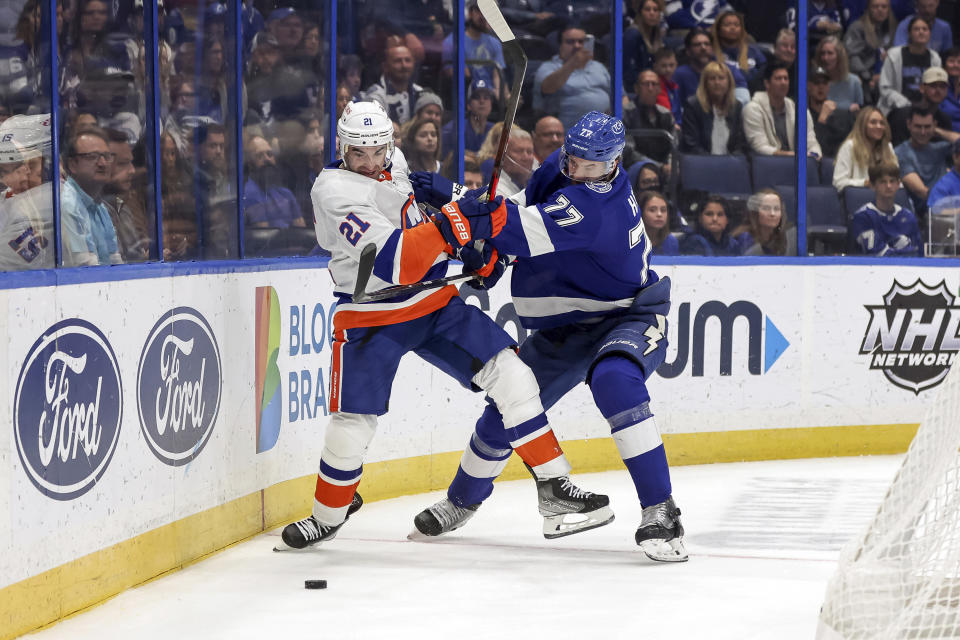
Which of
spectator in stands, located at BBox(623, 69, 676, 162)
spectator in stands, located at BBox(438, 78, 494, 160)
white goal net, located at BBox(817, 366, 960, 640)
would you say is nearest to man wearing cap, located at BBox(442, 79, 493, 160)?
spectator in stands, located at BBox(438, 78, 494, 160)

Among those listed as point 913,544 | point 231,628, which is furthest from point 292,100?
point 913,544

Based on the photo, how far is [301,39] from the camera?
4.57m

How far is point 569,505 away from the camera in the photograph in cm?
359

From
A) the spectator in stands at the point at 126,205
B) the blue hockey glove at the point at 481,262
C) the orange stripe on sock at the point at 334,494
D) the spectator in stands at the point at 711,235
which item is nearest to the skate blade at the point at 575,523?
the orange stripe on sock at the point at 334,494

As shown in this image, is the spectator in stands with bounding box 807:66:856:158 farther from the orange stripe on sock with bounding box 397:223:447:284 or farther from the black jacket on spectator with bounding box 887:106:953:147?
the orange stripe on sock with bounding box 397:223:447:284

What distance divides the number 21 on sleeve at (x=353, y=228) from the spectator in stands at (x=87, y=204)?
1.90 feet

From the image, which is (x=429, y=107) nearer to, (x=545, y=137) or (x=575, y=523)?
(x=545, y=137)

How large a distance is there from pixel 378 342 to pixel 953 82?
3.65 meters

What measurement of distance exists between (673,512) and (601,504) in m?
0.20

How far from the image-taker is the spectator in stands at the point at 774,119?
5684 millimetres

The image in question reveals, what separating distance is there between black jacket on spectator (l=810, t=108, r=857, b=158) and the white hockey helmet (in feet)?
9.16

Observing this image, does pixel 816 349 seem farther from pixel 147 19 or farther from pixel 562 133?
pixel 147 19

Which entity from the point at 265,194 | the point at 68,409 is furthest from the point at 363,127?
the point at 68,409

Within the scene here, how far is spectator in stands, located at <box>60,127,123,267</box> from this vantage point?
10.5 feet
